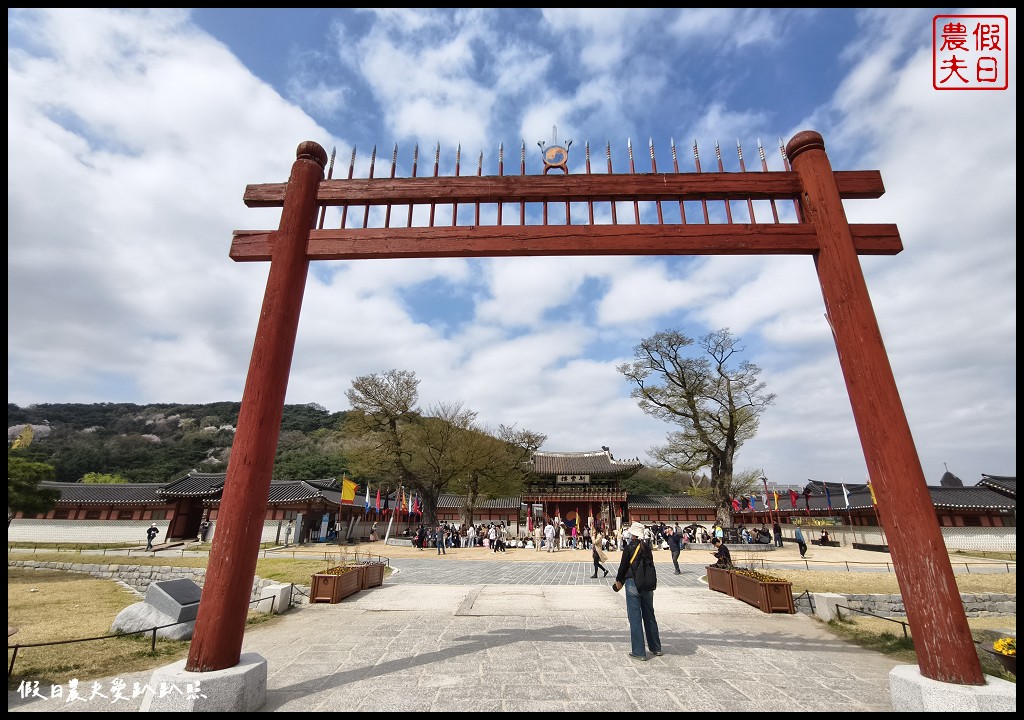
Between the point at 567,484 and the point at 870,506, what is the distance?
22.7 m

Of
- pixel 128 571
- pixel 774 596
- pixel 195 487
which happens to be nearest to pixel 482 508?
pixel 195 487

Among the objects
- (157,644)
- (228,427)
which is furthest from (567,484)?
(228,427)

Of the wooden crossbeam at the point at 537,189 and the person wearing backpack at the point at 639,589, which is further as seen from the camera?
the person wearing backpack at the point at 639,589

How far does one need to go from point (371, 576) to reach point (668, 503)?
35.2 meters

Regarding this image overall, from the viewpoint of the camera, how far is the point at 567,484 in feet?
143

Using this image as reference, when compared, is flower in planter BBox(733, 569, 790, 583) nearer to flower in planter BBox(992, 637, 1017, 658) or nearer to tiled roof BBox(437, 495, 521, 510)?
flower in planter BBox(992, 637, 1017, 658)

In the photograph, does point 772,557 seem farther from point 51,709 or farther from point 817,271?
point 51,709

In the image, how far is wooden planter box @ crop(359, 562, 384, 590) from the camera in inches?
483

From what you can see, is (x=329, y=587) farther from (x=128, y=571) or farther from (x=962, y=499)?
(x=962, y=499)

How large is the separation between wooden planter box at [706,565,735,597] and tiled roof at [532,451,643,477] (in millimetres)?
29878

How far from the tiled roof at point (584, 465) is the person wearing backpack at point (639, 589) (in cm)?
A: 3749

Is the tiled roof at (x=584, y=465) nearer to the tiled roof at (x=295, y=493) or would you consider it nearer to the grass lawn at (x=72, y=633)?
the tiled roof at (x=295, y=493)

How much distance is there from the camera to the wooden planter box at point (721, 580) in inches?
→ 450

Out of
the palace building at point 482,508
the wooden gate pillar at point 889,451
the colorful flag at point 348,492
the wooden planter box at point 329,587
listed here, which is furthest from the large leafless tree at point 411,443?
the wooden gate pillar at point 889,451
